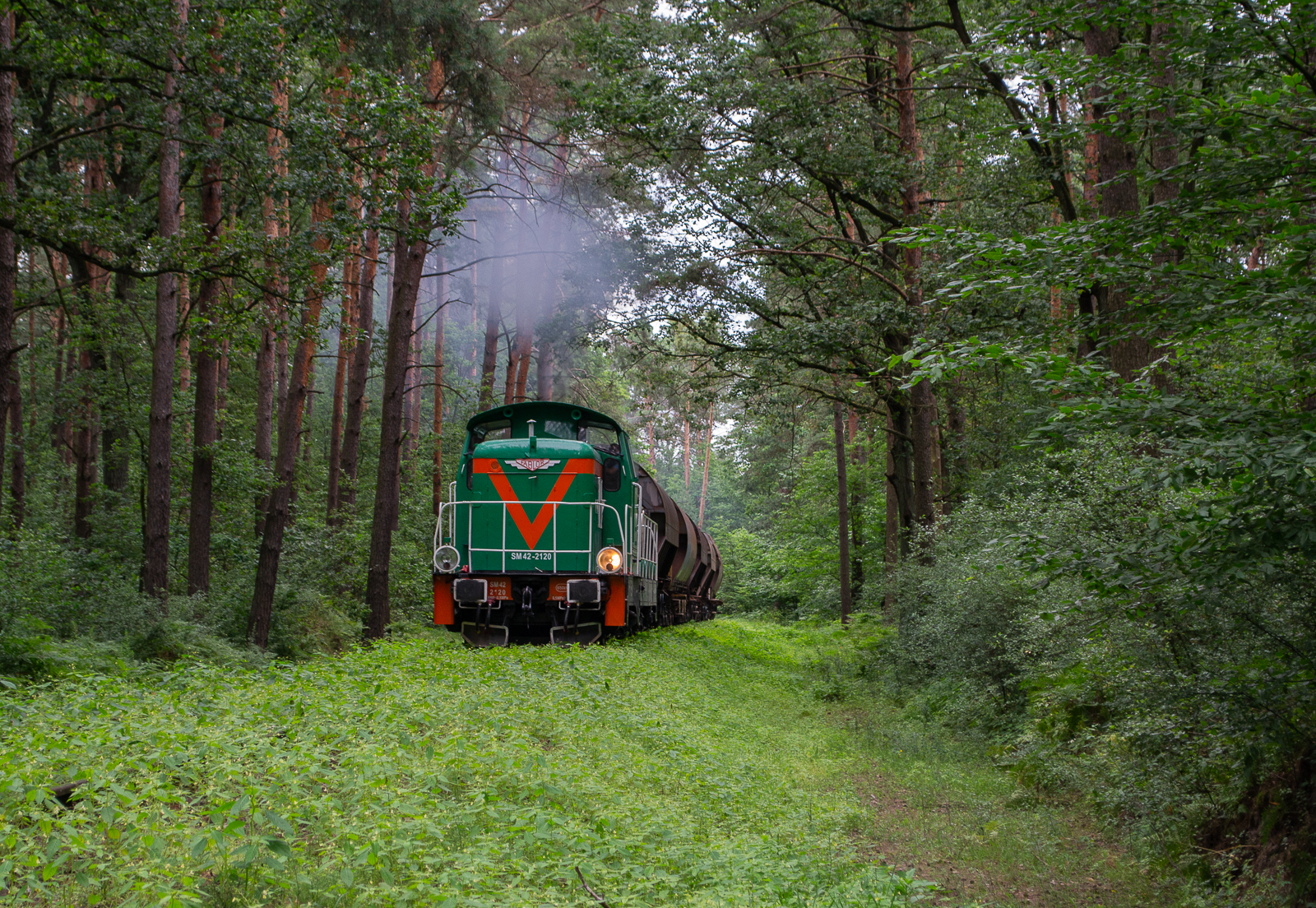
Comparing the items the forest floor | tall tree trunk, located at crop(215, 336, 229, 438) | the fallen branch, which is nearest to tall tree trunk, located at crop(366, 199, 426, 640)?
the forest floor

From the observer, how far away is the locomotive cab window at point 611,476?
1414cm

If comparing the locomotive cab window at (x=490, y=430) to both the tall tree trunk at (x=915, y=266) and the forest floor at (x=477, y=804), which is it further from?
the tall tree trunk at (x=915, y=266)

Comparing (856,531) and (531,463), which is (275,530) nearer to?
(531,463)

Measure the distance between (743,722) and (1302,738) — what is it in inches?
248

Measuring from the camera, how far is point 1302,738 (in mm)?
5289

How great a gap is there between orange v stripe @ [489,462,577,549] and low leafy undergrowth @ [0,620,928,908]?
4.83m

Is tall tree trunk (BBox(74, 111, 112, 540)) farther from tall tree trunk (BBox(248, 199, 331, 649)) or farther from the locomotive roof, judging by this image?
the locomotive roof

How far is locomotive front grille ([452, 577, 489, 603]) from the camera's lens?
12.7 m

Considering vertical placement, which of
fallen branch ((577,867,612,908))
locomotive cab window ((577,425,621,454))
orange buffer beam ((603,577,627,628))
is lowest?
fallen branch ((577,867,612,908))

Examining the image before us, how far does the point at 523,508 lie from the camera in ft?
44.9

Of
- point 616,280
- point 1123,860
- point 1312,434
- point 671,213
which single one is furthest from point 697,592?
point 1312,434

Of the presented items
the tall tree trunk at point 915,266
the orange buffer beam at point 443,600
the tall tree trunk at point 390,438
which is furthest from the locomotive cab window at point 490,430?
the tall tree trunk at point 915,266

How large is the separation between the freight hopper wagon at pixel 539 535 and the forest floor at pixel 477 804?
3.30m

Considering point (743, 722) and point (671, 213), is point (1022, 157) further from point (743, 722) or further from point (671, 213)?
point (743, 722)
